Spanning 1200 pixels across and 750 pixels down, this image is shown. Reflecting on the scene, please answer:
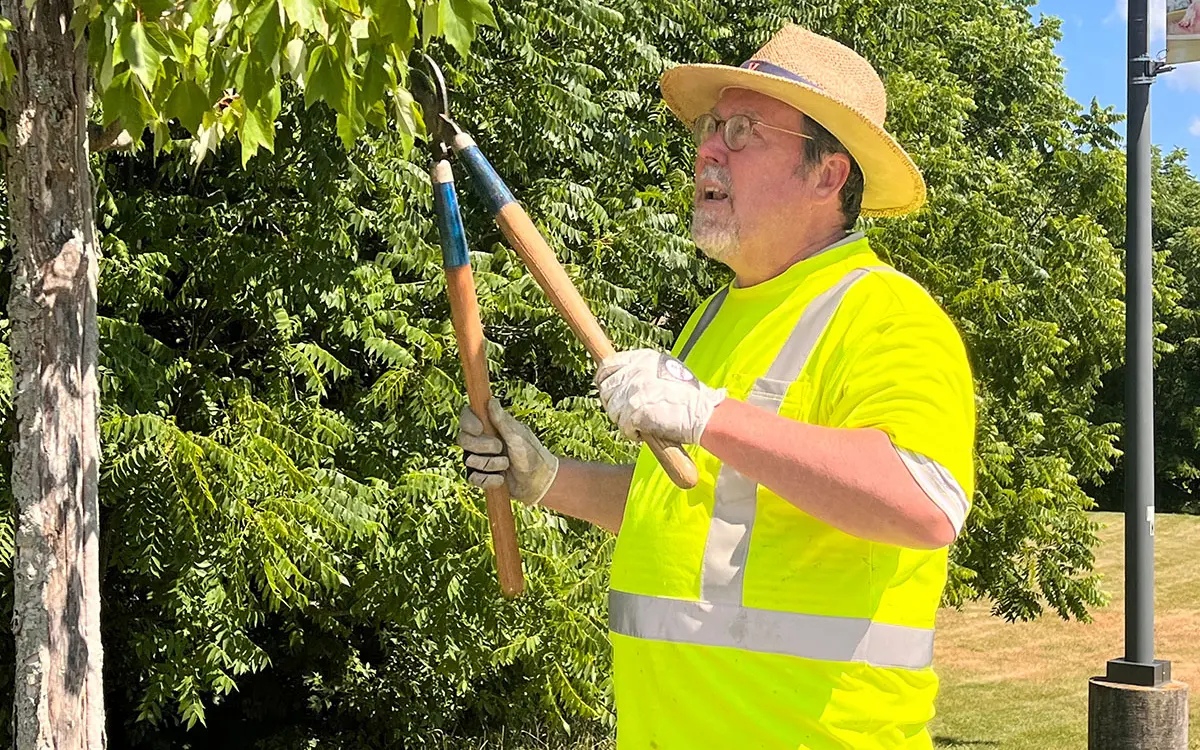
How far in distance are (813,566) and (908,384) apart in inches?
14.2

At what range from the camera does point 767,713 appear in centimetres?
236

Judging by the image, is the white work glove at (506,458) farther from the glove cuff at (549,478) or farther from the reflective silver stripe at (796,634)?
the reflective silver stripe at (796,634)

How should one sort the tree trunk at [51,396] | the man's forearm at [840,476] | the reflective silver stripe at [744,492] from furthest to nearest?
1. the tree trunk at [51,396]
2. the reflective silver stripe at [744,492]
3. the man's forearm at [840,476]

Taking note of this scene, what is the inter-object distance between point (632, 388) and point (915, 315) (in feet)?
1.65

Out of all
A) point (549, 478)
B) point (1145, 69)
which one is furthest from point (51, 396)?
point (1145, 69)

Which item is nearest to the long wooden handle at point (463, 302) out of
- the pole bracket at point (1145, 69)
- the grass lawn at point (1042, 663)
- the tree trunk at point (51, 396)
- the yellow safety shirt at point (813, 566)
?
the yellow safety shirt at point (813, 566)

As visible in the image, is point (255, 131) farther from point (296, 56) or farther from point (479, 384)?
point (479, 384)

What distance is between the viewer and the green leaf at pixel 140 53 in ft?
9.79

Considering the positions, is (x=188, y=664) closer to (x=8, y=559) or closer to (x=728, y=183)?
(x=8, y=559)

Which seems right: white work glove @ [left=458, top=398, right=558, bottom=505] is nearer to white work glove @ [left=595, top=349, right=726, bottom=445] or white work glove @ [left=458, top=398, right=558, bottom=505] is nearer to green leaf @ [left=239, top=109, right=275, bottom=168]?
white work glove @ [left=595, top=349, right=726, bottom=445]

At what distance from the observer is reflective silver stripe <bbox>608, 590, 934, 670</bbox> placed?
2.32 meters

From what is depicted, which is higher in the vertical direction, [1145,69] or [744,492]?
[1145,69]

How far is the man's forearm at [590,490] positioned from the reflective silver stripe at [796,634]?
473mm

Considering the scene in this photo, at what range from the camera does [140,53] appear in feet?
9.84
